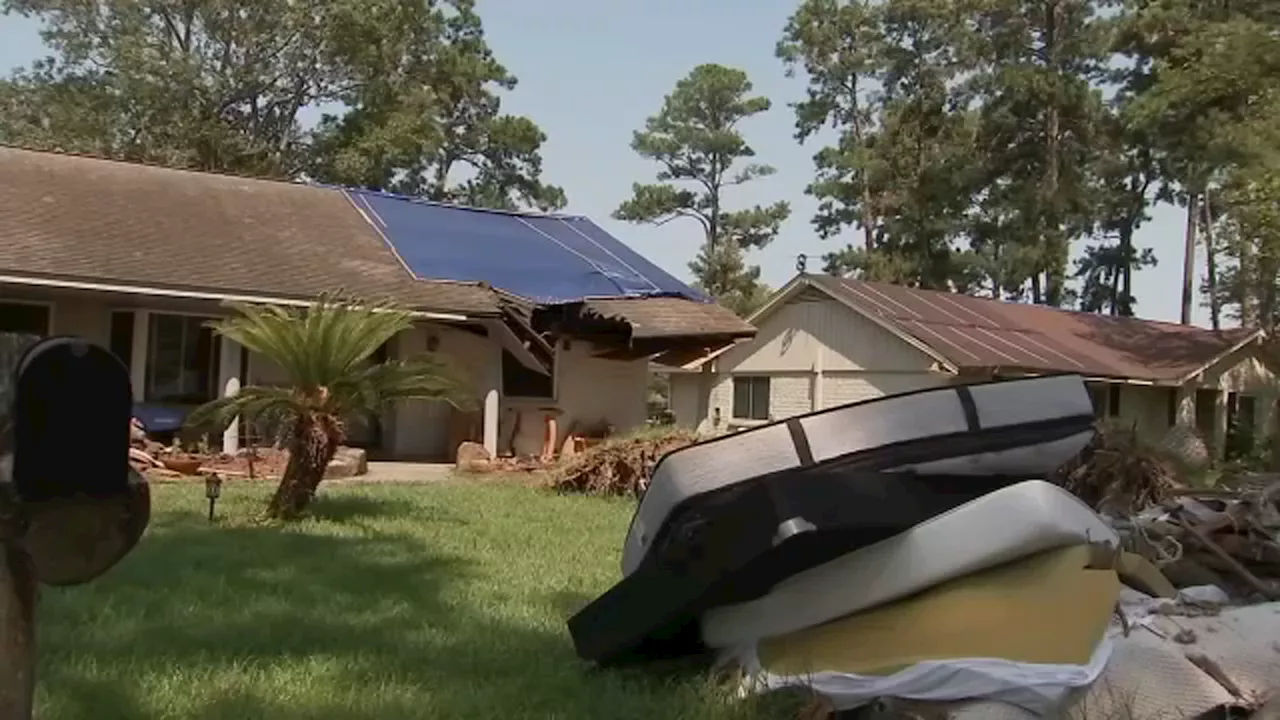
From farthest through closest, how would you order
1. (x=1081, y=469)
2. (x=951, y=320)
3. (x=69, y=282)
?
(x=951, y=320), (x=69, y=282), (x=1081, y=469)

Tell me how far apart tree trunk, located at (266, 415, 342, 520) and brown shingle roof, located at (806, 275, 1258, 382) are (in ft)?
49.6

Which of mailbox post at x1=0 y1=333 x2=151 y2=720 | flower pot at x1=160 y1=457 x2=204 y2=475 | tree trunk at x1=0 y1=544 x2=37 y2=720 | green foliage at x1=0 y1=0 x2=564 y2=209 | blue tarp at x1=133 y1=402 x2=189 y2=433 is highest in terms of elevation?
green foliage at x1=0 y1=0 x2=564 y2=209

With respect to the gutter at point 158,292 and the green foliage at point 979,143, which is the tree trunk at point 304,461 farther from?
the green foliage at point 979,143

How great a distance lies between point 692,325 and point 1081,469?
8.68 meters

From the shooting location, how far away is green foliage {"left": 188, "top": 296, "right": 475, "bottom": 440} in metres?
10.5

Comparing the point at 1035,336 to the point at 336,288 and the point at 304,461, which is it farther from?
the point at 304,461

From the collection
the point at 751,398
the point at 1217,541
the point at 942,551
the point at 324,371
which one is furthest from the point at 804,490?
the point at 751,398

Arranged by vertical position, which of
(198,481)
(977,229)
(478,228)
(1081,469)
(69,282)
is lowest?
(198,481)

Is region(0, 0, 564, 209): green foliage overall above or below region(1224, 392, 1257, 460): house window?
above

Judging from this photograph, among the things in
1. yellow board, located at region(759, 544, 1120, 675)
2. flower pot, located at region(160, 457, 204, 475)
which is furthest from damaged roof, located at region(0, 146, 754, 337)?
yellow board, located at region(759, 544, 1120, 675)

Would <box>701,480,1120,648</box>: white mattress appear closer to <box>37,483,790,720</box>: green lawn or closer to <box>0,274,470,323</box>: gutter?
<box>37,483,790,720</box>: green lawn

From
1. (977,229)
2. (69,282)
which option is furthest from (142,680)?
(977,229)

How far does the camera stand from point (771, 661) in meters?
5.06

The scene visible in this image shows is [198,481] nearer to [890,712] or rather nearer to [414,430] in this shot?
[414,430]
